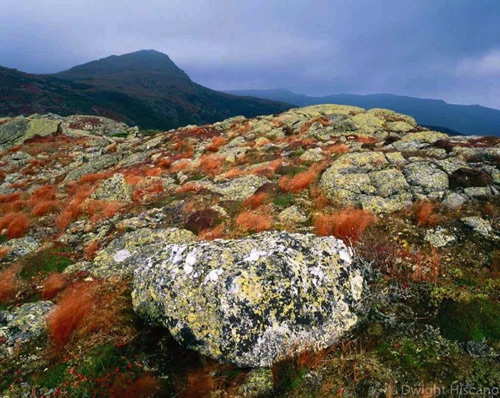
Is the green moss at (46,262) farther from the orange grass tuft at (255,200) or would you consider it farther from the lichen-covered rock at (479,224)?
the lichen-covered rock at (479,224)

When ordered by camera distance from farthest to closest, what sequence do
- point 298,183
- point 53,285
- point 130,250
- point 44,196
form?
point 44,196, point 298,183, point 130,250, point 53,285

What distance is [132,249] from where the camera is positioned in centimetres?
916

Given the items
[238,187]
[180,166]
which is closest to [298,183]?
[238,187]

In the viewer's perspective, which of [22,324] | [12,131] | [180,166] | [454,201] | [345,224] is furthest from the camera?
[12,131]

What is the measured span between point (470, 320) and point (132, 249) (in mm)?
8580

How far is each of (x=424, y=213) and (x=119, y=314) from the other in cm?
889

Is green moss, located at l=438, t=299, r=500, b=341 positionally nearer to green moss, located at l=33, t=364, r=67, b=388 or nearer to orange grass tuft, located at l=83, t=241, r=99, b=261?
green moss, located at l=33, t=364, r=67, b=388

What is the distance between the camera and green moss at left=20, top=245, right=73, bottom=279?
848 cm

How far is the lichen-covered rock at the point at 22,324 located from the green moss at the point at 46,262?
6.26 feet

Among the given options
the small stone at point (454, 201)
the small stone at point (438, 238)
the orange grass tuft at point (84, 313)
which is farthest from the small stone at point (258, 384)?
the small stone at point (454, 201)

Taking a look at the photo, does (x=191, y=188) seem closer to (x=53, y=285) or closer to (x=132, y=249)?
(x=132, y=249)

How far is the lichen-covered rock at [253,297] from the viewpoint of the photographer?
5.30m

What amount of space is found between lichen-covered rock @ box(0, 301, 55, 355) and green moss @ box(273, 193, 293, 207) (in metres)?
7.76

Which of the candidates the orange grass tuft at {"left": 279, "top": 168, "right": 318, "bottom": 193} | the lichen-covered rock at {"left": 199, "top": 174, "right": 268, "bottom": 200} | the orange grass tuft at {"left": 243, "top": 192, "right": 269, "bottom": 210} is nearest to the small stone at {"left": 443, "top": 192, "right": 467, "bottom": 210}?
the orange grass tuft at {"left": 279, "top": 168, "right": 318, "bottom": 193}
